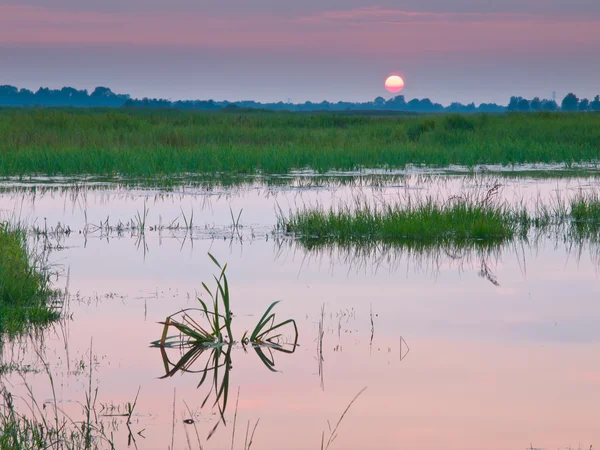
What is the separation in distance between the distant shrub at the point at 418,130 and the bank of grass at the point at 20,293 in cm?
2339

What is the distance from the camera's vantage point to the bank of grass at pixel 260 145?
73.1ft

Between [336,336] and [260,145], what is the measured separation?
71.2 feet

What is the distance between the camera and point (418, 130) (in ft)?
104

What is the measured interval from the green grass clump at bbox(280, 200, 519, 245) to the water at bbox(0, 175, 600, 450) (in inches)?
20.4

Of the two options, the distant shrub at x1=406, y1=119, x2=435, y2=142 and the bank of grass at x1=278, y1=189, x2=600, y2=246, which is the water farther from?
the distant shrub at x1=406, y1=119, x2=435, y2=142

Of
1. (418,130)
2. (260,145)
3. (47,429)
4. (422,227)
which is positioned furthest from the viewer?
(418,130)

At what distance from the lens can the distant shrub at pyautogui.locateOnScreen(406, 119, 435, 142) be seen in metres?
31.2

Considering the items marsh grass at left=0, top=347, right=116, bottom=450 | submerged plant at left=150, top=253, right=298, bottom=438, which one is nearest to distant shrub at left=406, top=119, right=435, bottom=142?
submerged plant at left=150, top=253, right=298, bottom=438

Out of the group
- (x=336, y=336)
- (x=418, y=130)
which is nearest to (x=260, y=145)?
(x=418, y=130)

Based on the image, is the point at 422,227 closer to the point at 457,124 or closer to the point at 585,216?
the point at 585,216

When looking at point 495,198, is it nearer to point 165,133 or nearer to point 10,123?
point 165,133

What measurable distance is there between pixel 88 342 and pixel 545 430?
3598 mm

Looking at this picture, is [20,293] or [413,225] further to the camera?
[413,225]

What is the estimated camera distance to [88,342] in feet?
22.5
